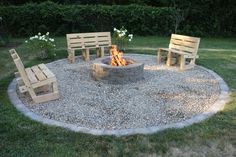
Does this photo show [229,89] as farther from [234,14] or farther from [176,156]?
[234,14]

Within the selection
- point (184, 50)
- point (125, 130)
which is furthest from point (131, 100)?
point (184, 50)

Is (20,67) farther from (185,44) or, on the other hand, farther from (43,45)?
(185,44)

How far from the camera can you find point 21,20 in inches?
520

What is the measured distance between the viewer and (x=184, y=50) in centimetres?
837

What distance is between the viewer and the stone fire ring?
674cm

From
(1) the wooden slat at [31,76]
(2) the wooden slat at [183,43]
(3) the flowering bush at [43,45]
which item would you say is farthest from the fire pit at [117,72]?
(3) the flowering bush at [43,45]

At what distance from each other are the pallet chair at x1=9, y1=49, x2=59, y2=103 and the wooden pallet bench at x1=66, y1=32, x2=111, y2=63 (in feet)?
8.36

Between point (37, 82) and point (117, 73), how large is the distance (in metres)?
1.84

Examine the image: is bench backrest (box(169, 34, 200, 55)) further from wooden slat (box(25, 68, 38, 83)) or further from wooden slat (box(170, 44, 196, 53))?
wooden slat (box(25, 68, 38, 83))

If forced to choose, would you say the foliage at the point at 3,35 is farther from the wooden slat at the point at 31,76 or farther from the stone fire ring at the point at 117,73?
the stone fire ring at the point at 117,73

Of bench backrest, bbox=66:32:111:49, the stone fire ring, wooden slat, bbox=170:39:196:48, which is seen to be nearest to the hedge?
bench backrest, bbox=66:32:111:49

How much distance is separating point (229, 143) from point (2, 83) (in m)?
4.92

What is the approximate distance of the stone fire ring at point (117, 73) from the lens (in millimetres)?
6742

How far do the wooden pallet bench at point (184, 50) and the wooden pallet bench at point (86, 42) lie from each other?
182 cm
